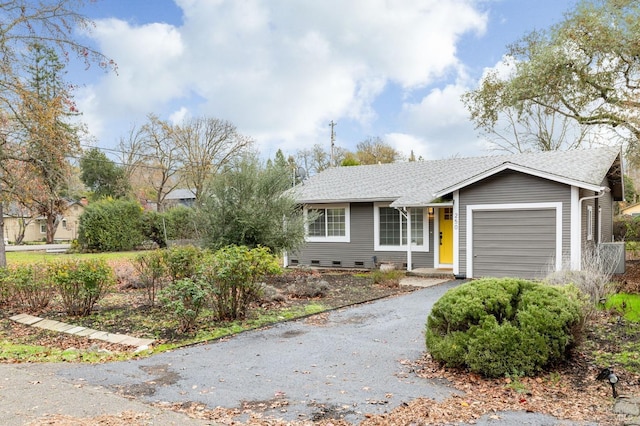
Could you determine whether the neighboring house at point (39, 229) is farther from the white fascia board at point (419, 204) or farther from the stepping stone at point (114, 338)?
the stepping stone at point (114, 338)

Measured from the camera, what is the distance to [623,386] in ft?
15.3

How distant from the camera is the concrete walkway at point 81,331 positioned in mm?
6832

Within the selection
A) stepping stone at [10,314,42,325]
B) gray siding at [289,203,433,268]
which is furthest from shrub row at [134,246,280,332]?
gray siding at [289,203,433,268]

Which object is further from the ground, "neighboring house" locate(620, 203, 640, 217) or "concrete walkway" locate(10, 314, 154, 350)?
"neighboring house" locate(620, 203, 640, 217)

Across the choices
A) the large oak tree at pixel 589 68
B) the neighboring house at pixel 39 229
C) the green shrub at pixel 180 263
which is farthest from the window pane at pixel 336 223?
the neighboring house at pixel 39 229

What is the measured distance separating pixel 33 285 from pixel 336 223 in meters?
10.3

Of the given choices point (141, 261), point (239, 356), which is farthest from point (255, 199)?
point (239, 356)

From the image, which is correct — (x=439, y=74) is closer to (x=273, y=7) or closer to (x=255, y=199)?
(x=273, y=7)

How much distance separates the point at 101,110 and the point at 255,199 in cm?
965

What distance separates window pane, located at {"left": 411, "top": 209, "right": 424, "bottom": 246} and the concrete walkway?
10.6 m

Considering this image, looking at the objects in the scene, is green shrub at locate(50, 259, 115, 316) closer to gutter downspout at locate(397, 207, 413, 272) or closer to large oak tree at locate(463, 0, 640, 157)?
gutter downspout at locate(397, 207, 413, 272)

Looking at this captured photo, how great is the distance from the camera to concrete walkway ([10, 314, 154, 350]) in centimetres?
683

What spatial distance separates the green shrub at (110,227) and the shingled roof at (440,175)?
12.9m

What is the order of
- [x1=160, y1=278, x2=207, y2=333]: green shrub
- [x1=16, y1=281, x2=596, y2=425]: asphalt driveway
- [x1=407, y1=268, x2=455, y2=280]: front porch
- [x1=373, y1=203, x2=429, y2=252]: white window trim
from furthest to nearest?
1. [x1=373, y1=203, x2=429, y2=252]: white window trim
2. [x1=407, y1=268, x2=455, y2=280]: front porch
3. [x1=160, y1=278, x2=207, y2=333]: green shrub
4. [x1=16, y1=281, x2=596, y2=425]: asphalt driveway
